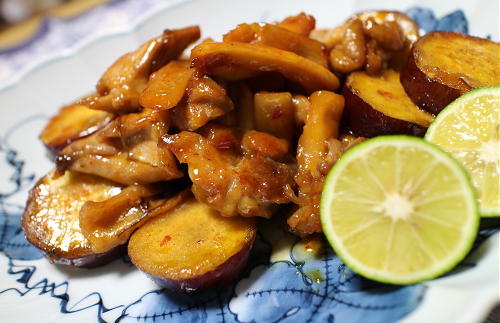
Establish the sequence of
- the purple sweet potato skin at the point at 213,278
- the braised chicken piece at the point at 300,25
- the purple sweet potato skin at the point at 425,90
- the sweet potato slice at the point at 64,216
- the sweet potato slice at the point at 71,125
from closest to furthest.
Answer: the purple sweet potato skin at the point at 213,278 → the purple sweet potato skin at the point at 425,90 → the sweet potato slice at the point at 64,216 → the braised chicken piece at the point at 300,25 → the sweet potato slice at the point at 71,125

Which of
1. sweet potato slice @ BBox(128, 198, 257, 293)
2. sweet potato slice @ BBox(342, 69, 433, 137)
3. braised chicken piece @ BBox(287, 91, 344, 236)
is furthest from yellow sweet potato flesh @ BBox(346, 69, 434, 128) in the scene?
sweet potato slice @ BBox(128, 198, 257, 293)

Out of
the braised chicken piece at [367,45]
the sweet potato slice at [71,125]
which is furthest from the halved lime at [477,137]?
the sweet potato slice at [71,125]

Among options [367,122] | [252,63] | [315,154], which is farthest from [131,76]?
[367,122]

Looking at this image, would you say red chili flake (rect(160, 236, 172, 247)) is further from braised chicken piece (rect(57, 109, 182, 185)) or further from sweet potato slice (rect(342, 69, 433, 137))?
sweet potato slice (rect(342, 69, 433, 137))

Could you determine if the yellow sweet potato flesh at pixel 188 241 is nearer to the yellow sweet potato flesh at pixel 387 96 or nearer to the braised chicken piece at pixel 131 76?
the braised chicken piece at pixel 131 76

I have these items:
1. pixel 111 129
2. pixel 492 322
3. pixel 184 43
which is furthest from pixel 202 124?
pixel 492 322
